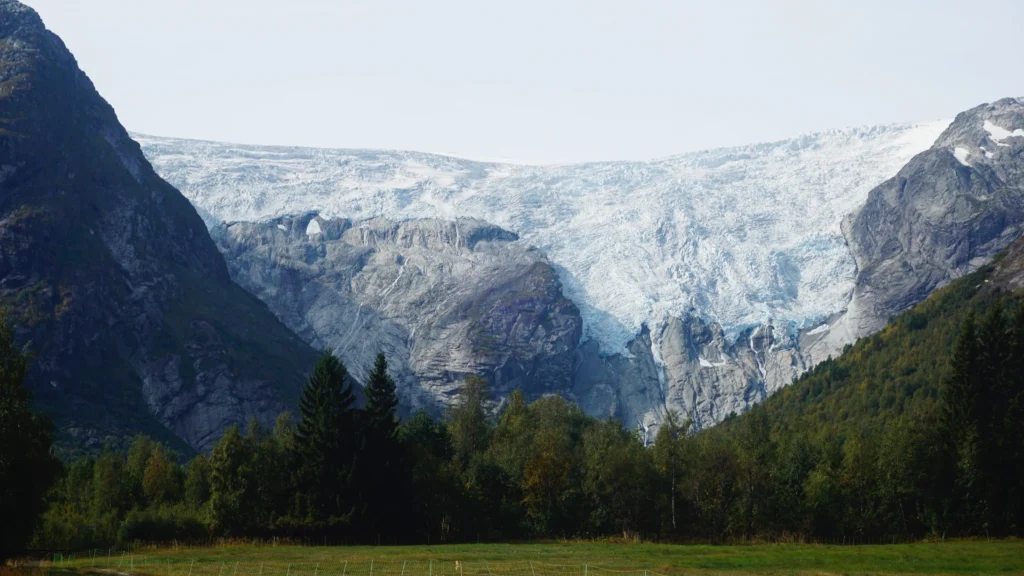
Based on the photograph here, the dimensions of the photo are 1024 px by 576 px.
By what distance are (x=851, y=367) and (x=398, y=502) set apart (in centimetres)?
12701

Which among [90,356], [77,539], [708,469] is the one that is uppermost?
[90,356]

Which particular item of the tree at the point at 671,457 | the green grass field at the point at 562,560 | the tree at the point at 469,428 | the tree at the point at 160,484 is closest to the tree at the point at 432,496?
the green grass field at the point at 562,560

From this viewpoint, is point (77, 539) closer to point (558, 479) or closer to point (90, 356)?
point (558, 479)

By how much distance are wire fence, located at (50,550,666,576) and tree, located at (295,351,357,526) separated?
2231cm

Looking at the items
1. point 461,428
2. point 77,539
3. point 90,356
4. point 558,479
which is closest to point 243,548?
point 77,539

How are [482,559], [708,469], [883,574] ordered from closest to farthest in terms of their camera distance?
1. [883,574]
2. [482,559]
3. [708,469]

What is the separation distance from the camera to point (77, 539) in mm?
83188

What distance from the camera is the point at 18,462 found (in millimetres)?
56875

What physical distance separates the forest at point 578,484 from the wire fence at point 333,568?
1553cm

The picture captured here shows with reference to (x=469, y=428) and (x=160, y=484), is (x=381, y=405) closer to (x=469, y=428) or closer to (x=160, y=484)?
(x=160, y=484)

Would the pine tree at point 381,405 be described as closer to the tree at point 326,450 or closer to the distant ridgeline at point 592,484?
the distant ridgeline at point 592,484

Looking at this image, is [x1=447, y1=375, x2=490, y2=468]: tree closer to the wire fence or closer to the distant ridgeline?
the distant ridgeline

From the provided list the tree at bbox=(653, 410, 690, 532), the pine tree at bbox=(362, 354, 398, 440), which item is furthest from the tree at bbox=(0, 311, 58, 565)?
the tree at bbox=(653, 410, 690, 532)

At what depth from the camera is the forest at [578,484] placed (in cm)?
8794
